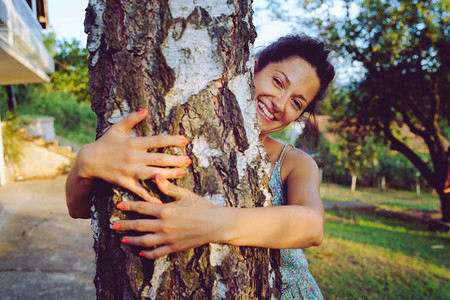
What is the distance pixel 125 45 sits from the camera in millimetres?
1001

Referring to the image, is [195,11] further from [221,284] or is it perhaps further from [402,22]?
[402,22]

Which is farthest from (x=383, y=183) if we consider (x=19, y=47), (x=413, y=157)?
(x=19, y=47)

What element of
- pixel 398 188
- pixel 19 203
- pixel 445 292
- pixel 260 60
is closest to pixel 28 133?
pixel 19 203

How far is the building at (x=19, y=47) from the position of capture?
194 inches

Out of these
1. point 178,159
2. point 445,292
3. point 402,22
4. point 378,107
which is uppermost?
point 402,22

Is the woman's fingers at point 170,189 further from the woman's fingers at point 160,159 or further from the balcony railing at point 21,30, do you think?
the balcony railing at point 21,30

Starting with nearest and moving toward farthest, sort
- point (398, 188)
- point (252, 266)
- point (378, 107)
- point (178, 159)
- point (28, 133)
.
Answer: point (178, 159) < point (252, 266) < point (378, 107) < point (28, 133) < point (398, 188)

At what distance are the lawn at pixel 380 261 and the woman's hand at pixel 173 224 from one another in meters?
3.89

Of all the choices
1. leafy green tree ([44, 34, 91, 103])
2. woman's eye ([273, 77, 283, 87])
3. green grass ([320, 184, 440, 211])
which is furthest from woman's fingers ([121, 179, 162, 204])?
green grass ([320, 184, 440, 211])

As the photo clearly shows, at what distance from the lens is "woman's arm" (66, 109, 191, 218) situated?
96 centimetres

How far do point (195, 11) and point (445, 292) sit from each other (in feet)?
17.7

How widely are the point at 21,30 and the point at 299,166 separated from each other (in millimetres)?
6162

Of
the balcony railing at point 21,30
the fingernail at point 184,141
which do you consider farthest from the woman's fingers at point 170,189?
the balcony railing at point 21,30

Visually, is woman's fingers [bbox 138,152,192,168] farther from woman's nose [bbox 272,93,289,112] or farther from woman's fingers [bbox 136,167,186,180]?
woman's nose [bbox 272,93,289,112]
